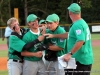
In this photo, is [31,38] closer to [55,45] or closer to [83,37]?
[55,45]

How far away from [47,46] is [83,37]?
85 centimetres

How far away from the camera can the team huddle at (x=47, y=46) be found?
5969 mm

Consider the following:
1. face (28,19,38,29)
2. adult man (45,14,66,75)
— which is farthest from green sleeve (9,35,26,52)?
adult man (45,14,66,75)

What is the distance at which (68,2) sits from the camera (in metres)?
50.9

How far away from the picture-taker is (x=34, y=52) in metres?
6.36

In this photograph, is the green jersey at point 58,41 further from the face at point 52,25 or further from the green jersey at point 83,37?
the green jersey at point 83,37

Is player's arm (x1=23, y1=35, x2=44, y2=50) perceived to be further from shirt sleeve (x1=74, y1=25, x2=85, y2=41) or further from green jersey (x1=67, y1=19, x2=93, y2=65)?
shirt sleeve (x1=74, y1=25, x2=85, y2=41)

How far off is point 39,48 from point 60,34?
456 millimetres

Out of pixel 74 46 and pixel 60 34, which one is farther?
pixel 60 34

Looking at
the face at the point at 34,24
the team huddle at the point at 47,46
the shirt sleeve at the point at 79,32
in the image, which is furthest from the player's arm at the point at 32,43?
the shirt sleeve at the point at 79,32

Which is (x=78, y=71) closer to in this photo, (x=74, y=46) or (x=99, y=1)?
(x=74, y=46)

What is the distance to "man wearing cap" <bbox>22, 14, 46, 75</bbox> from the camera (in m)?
6.39

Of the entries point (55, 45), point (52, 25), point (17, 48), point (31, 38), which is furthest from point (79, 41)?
point (17, 48)

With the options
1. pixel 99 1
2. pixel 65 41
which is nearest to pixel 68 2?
pixel 99 1
